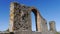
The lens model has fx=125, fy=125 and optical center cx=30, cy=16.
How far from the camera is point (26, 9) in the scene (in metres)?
9.62

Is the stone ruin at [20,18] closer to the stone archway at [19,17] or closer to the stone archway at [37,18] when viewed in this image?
the stone archway at [19,17]

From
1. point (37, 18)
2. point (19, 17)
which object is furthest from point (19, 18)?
point (37, 18)

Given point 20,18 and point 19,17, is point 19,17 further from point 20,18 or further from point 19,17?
point 20,18

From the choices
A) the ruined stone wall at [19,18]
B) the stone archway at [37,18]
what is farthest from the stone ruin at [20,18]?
the stone archway at [37,18]

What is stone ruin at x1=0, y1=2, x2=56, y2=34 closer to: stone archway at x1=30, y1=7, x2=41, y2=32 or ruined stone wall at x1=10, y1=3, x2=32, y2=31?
ruined stone wall at x1=10, y1=3, x2=32, y2=31

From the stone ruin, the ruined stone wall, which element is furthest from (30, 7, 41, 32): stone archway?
the ruined stone wall

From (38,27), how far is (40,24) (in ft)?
1.15

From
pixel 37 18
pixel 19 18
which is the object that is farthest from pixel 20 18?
pixel 37 18

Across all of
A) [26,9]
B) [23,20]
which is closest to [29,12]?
[26,9]

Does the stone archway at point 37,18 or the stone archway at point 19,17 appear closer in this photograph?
the stone archway at point 19,17

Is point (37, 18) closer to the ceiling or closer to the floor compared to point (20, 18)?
closer to the ceiling

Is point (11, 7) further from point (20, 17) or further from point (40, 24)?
point (40, 24)

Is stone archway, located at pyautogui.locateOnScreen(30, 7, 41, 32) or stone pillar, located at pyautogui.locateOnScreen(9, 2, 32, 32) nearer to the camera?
stone pillar, located at pyautogui.locateOnScreen(9, 2, 32, 32)

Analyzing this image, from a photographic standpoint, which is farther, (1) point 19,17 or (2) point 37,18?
(2) point 37,18
